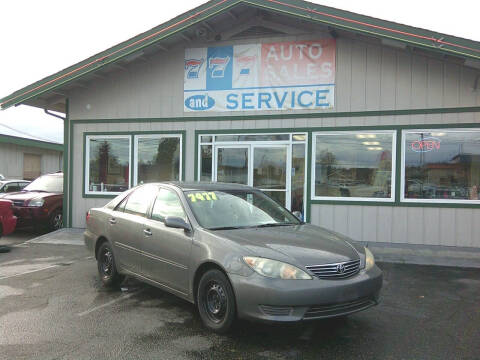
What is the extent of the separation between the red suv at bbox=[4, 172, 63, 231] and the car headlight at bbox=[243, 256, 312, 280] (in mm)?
8877

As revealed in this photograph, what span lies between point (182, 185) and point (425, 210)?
615cm

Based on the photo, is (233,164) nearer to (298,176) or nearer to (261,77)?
(298,176)

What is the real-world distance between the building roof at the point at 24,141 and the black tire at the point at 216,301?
63.0 ft

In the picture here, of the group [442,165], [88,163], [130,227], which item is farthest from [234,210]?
[88,163]

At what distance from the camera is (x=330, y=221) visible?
9.83m

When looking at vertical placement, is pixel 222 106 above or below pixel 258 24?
below

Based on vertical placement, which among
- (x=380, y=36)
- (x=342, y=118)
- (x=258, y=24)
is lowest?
(x=342, y=118)

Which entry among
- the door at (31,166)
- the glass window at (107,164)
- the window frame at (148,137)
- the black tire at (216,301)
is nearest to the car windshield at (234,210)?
the black tire at (216,301)

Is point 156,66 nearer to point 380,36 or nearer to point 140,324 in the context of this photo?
point 380,36

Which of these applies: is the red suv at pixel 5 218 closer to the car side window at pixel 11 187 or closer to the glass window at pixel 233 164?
the car side window at pixel 11 187

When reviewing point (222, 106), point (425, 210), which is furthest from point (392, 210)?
point (222, 106)

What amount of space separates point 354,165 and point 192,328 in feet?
21.5

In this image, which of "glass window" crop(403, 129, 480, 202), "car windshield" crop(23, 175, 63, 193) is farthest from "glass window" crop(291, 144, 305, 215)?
"car windshield" crop(23, 175, 63, 193)

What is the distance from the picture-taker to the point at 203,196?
5164mm
